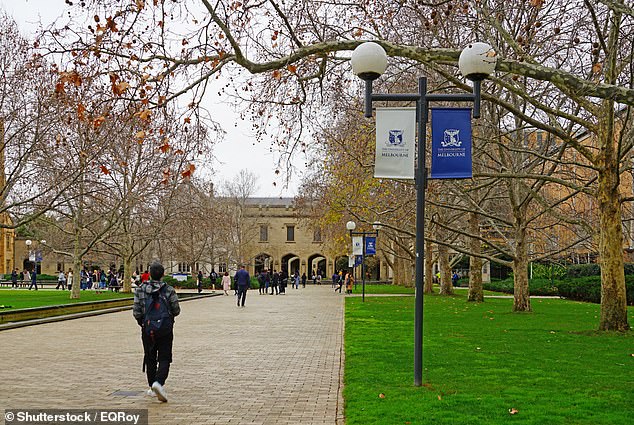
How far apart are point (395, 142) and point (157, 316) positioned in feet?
12.1

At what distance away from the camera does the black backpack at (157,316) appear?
8695mm

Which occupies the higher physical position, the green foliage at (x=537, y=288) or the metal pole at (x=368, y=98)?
the metal pole at (x=368, y=98)

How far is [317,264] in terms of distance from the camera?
10206 cm

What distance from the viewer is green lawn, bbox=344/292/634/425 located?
25.2 feet

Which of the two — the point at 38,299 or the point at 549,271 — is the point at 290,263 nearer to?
the point at 549,271

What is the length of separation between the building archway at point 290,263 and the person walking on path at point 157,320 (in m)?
86.8

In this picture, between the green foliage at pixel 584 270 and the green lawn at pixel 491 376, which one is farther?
the green foliage at pixel 584 270

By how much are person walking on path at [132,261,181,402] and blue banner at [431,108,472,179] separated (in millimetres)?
3722

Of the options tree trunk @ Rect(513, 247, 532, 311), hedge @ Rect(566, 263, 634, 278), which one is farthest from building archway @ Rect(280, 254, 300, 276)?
tree trunk @ Rect(513, 247, 532, 311)

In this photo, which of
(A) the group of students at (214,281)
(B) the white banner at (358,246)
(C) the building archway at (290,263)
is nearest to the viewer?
(B) the white banner at (358,246)

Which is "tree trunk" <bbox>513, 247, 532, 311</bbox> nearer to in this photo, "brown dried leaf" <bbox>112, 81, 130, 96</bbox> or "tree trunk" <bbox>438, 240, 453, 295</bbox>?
"tree trunk" <bbox>438, 240, 453, 295</bbox>

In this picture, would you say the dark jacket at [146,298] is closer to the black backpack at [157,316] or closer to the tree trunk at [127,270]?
the black backpack at [157,316]

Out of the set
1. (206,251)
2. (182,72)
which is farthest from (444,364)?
(206,251)

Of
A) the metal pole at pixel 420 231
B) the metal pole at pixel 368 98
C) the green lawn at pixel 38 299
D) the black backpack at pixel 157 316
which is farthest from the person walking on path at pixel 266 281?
the black backpack at pixel 157 316
